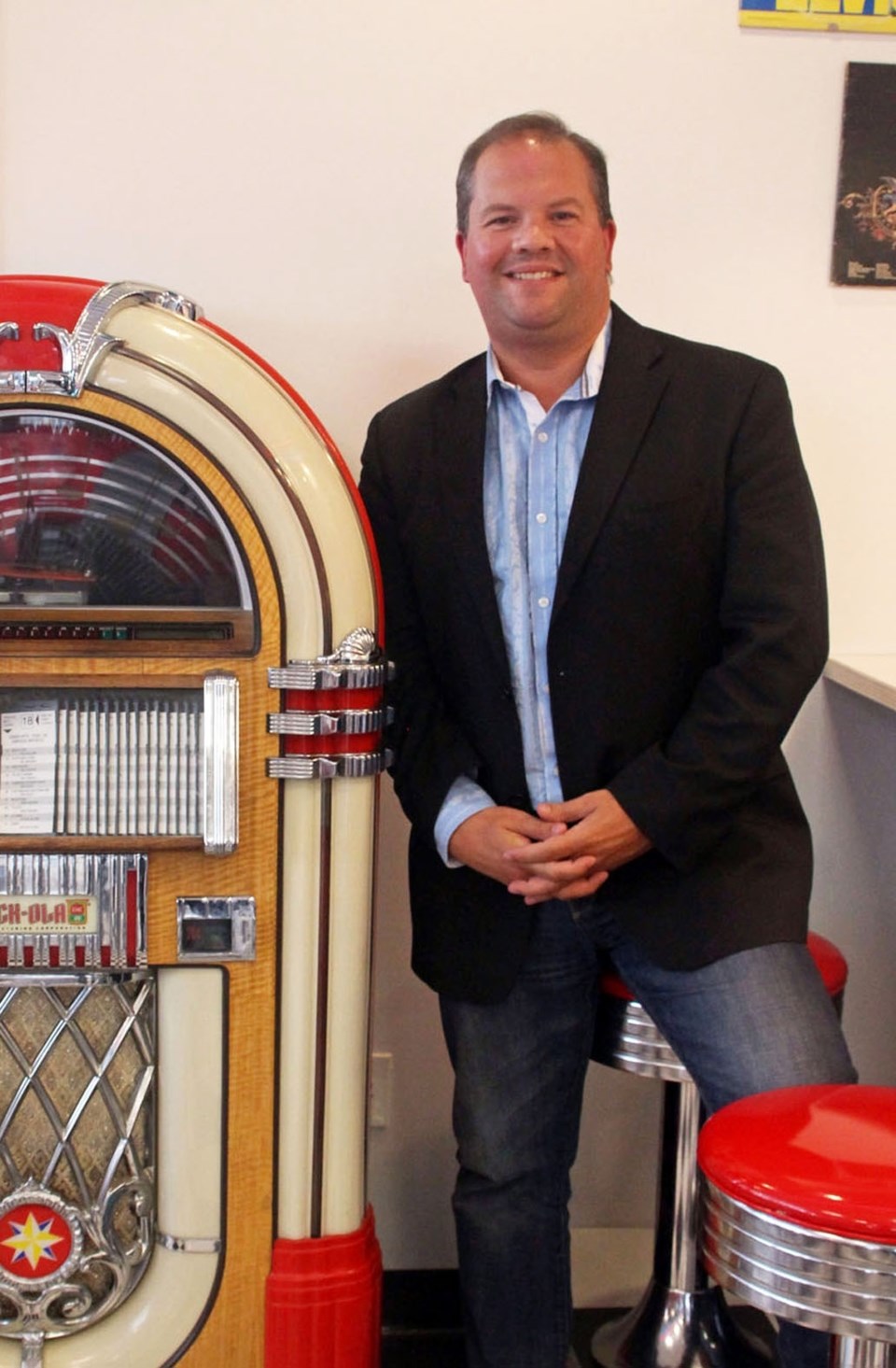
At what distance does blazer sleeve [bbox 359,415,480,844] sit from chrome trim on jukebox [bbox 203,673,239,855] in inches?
10.6

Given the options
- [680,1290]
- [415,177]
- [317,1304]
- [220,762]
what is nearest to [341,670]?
[220,762]

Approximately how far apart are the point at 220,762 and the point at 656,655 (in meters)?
0.56

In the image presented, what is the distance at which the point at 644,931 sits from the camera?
177cm

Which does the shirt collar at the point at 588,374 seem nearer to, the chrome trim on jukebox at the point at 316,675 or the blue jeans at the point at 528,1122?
the chrome trim on jukebox at the point at 316,675

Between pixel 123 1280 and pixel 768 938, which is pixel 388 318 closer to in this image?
pixel 768 938

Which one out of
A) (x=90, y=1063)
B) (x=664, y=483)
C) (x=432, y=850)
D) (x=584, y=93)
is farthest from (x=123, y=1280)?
(x=584, y=93)

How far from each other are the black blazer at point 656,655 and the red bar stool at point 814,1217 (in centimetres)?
42

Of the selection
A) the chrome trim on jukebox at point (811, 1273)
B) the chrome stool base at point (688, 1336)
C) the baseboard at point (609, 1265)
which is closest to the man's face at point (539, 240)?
the chrome trim on jukebox at point (811, 1273)

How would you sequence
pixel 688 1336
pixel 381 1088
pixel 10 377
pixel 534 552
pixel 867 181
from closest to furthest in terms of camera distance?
1. pixel 10 377
2. pixel 534 552
3. pixel 688 1336
4. pixel 867 181
5. pixel 381 1088

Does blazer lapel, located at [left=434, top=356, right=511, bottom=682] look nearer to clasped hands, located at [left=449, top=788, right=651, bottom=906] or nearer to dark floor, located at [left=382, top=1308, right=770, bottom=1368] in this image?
clasped hands, located at [left=449, top=788, right=651, bottom=906]

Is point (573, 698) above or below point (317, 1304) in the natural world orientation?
→ above

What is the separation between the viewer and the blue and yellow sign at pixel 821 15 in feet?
7.23

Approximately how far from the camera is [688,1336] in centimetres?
212

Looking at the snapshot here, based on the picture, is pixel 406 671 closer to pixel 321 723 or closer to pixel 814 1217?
pixel 321 723
